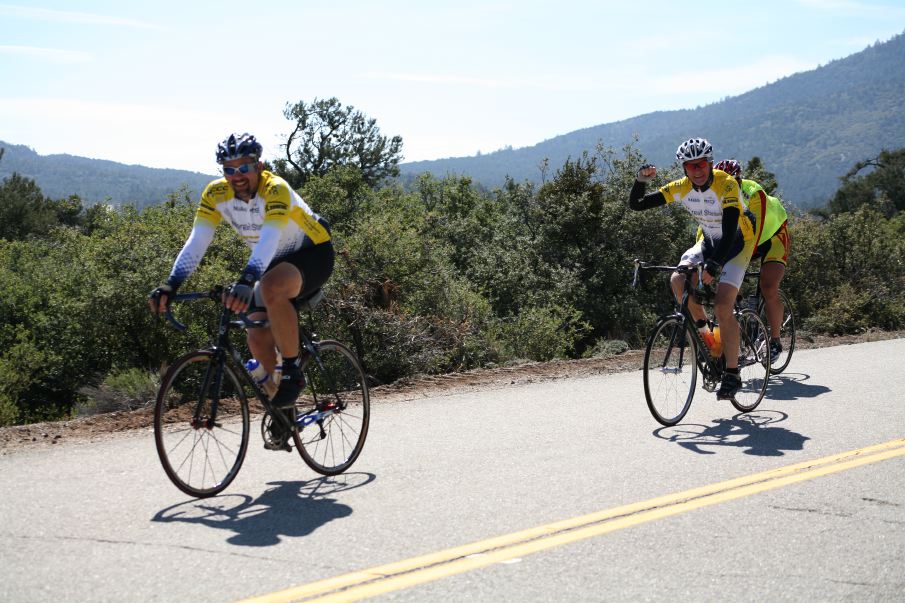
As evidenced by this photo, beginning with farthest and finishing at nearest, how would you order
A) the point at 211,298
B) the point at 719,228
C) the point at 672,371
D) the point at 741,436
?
the point at 719,228 < the point at 672,371 < the point at 741,436 < the point at 211,298

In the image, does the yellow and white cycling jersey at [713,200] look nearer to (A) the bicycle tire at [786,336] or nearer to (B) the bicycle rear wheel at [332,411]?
(A) the bicycle tire at [786,336]

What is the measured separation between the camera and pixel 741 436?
6883 mm

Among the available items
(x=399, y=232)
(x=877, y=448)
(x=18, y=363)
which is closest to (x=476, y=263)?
(x=399, y=232)

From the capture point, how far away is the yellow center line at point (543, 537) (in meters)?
3.63

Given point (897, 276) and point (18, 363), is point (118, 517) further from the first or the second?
point (18, 363)

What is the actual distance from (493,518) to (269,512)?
4.17 ft

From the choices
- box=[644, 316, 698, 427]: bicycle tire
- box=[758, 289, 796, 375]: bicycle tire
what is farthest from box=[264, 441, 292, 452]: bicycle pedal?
box=[758, 289, 796, 375]: bicycle tire

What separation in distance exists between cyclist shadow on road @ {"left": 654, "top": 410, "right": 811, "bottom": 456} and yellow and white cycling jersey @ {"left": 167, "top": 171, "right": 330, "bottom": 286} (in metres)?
3.32

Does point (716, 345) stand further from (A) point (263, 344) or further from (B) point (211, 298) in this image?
(B) point (211, 298)

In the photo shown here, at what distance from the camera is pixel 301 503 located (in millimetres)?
4938

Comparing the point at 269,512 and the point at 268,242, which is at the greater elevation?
the point at 268,242

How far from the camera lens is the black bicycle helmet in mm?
4977

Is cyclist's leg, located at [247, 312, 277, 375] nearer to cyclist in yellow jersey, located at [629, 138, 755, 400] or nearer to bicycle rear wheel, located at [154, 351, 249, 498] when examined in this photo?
bicycle rear wheel, located at [154, 351, 249, 498]

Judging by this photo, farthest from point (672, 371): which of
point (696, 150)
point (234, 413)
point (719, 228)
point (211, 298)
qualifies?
point (211, 298)
